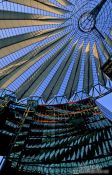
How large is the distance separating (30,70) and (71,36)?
6.31m

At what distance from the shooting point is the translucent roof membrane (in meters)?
27.7

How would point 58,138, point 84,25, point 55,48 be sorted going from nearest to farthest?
point 55,48 < point 84,25 < point 58,138

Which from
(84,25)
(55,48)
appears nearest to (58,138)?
(55,48)

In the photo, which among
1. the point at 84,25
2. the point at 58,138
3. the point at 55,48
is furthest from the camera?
the point at 58,138

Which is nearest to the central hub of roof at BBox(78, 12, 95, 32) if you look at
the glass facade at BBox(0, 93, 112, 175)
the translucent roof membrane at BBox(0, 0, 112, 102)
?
the translucent roof membrane at BBox(0, 0, 112, 102)

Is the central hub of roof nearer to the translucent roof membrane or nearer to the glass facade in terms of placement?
the translucent roof membrane

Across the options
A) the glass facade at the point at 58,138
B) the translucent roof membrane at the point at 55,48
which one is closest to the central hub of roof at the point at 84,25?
the translucent roof membrane at the point at 55,48

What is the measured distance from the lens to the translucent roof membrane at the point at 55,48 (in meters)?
27.7

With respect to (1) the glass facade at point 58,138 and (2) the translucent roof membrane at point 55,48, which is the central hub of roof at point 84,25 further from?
(1) the glass facade at point 58,138

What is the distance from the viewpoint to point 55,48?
105 ft

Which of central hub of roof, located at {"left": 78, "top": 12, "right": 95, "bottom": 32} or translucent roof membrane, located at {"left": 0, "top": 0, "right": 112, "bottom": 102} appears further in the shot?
central hub of roof, located at {"left": 78, "top": 12, "right": 95, "bottom": 32}

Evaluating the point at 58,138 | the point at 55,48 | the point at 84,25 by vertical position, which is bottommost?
the point at 58,138

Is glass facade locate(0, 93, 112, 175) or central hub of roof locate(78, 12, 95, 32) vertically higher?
central hub of roof locate(78, 12, 95, 32)

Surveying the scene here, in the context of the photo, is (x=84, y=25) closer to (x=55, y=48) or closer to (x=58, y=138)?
(x=55, y=48)
